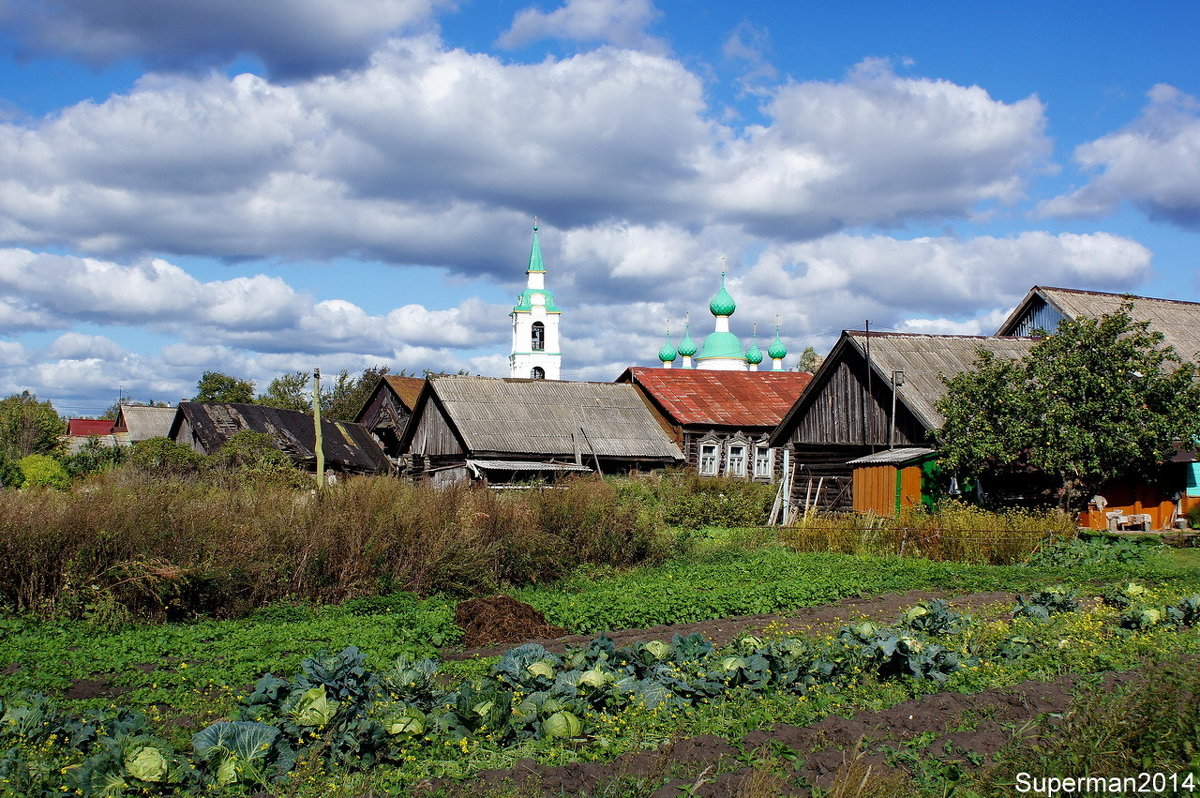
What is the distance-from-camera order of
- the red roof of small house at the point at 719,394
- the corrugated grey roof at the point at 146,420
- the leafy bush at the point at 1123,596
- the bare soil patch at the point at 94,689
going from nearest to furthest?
the bare soil patch at the point at 94,689, the leafy bush at the point at 1123,596, the red roof of small house at the point at 719,394, the corrugated grey roof at the point at 146,420

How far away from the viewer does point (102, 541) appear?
1206 cm

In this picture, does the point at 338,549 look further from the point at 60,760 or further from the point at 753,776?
the point at 753,776

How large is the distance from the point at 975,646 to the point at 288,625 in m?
7.57

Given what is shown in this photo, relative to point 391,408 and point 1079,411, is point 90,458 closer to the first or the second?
point 391,408

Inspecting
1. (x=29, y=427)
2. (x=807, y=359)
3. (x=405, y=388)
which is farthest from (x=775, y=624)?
(x=807, y=359)

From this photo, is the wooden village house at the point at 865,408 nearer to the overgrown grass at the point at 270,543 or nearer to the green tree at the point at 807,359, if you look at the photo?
the overgrown grass at the point at 270,543

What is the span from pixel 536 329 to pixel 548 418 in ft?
108

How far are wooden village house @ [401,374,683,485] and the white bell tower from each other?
92.9 feet

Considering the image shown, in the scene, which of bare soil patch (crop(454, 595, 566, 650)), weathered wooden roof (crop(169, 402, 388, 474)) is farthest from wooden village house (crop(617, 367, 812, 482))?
bare soil patch (crop(454, 595, 566, 650))

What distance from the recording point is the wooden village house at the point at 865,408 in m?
25.0

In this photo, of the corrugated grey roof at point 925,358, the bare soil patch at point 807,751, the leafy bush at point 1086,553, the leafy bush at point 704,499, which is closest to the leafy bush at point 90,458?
the leafy bush at point 704,499

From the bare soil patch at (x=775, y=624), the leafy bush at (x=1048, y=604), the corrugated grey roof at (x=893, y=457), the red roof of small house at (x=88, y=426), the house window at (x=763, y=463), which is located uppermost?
the red roof of small house at (x=88, y=426)

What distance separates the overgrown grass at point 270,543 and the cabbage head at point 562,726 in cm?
693

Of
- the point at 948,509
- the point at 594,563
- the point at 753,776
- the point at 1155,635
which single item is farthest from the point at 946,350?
the point at 753,776
